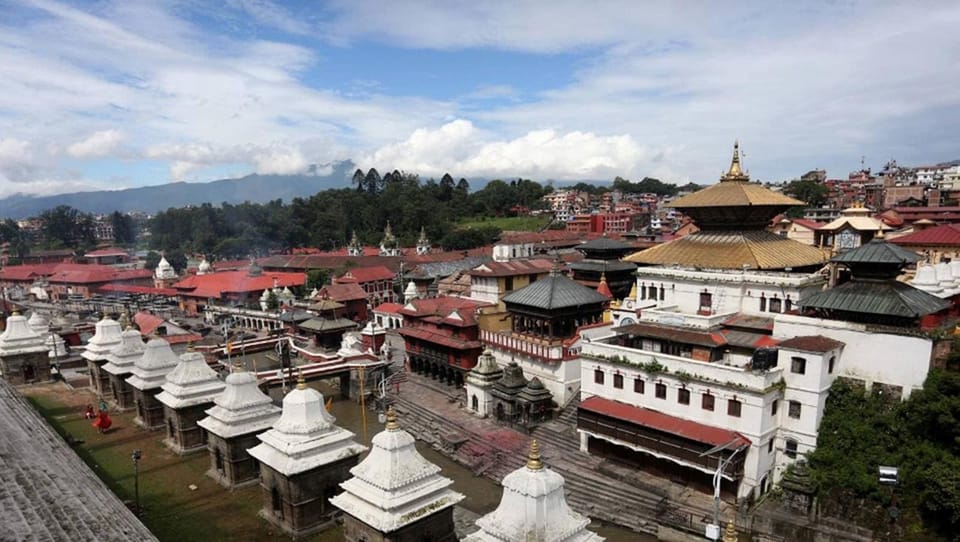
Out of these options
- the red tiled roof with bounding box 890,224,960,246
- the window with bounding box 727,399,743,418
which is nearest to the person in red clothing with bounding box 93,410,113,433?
the window with bounding box 727,399,743,418

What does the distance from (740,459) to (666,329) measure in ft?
22.3

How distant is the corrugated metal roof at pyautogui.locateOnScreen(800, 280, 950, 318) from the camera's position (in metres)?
21.8

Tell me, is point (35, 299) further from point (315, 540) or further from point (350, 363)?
point (315, 540)

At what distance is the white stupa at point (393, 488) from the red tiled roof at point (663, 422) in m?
11.4

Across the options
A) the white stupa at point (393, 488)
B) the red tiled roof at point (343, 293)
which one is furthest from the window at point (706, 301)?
the red tiled roof at point (343, 293)

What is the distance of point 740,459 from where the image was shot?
21.8 m

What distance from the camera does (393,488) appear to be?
14.6m

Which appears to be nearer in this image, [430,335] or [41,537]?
[41,537]

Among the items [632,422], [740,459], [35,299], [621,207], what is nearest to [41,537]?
[632,422]

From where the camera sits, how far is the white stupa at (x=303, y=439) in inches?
726

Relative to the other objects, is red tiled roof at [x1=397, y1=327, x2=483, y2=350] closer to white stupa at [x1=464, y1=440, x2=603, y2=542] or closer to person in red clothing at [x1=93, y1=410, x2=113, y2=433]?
person in red clothing at [x1=93, y1=410, x2=113, y2=433]

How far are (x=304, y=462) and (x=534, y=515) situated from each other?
10242mm

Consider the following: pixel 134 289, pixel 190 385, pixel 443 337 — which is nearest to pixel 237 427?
pixel 190 385

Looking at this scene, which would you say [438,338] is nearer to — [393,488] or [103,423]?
[103,423]
